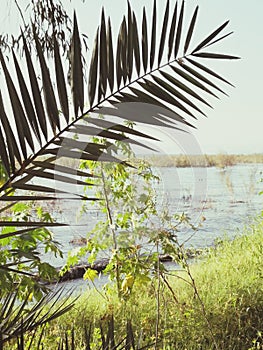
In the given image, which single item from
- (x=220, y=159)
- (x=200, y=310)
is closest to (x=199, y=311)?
(x=200, y=310)

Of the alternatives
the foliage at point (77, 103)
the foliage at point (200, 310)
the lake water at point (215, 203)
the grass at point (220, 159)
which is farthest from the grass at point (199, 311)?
the foliage at point (77, 103)

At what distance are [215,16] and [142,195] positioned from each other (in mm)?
1678

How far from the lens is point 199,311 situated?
257 cm

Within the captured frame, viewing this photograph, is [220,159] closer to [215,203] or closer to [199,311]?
[215,203]

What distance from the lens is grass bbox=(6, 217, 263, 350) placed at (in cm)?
245

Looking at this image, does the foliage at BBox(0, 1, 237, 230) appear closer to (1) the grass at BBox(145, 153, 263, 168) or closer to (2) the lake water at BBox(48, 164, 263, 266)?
(2) the lake water at BBox(48, 164, 263, 266)

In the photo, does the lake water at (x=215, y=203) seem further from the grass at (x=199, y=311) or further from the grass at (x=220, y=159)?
the grass at (x=199, y=311)

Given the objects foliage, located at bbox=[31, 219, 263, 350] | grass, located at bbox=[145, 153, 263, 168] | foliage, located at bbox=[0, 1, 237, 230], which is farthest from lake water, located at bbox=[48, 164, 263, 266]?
foliage, located at bbox=[0, 1, 237, 230]

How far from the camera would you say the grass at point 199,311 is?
8.05ft

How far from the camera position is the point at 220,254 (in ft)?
11.0

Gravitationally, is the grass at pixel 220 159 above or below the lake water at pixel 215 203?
above

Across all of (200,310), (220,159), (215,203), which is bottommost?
(200,310)

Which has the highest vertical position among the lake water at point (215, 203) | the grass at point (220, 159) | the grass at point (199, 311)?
the grass at point (220, 159)

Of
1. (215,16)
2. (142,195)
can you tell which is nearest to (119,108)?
(142,195)
